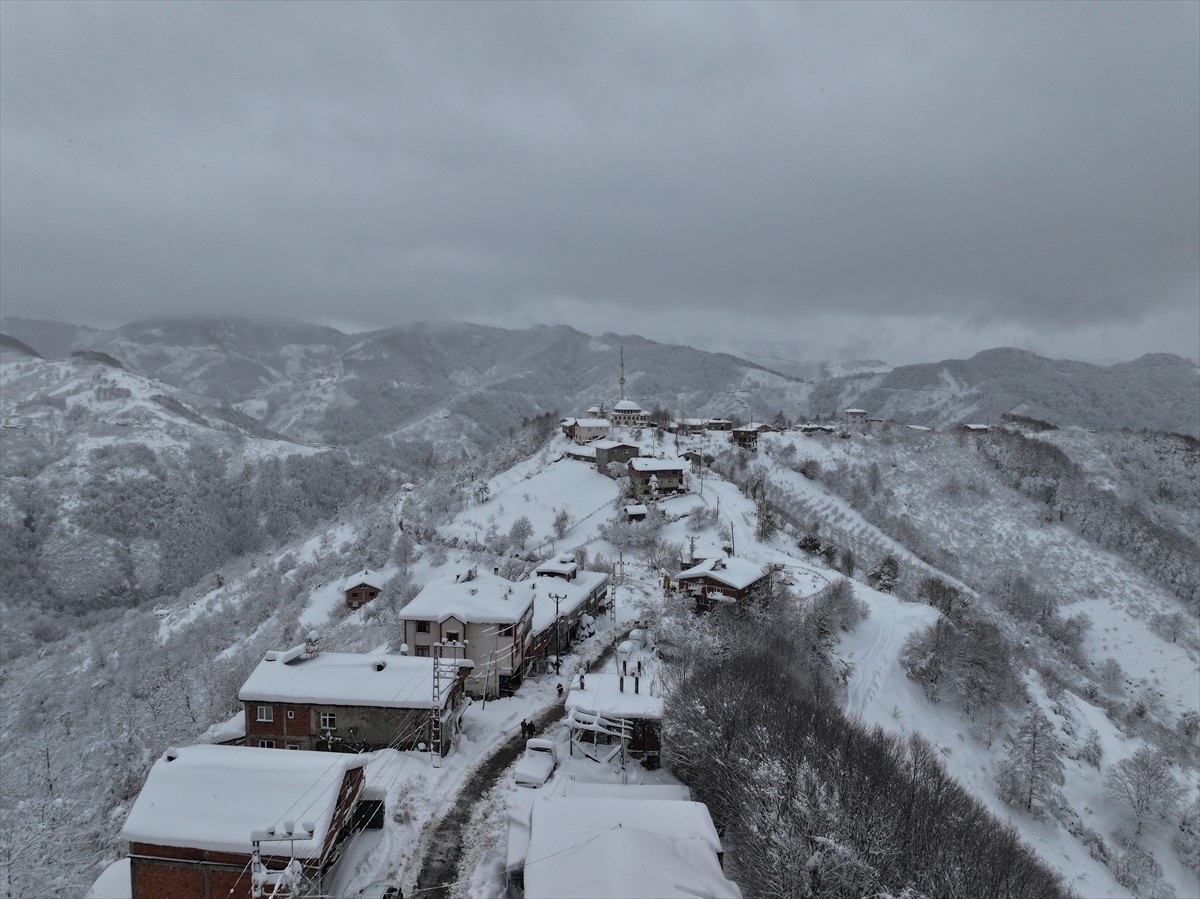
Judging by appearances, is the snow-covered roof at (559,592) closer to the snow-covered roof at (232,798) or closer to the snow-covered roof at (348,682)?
the snow-covered roof at (348,682)

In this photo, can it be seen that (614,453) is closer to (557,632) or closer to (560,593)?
(560,593)

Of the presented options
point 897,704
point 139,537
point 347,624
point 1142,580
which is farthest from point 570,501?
point 139,537

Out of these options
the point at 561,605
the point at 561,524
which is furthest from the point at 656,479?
the point at 561,605

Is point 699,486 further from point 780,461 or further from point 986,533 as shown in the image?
point 986,533

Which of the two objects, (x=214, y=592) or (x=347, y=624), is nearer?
(x=347, y=624)

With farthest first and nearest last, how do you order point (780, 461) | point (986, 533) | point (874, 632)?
point (780, 461), point (986, 533), point (874, 632)

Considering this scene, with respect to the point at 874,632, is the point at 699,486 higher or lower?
higher

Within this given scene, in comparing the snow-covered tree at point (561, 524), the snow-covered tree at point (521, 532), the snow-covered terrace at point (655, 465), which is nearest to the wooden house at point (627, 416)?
the snow-covered terrace at point (655, 465)
